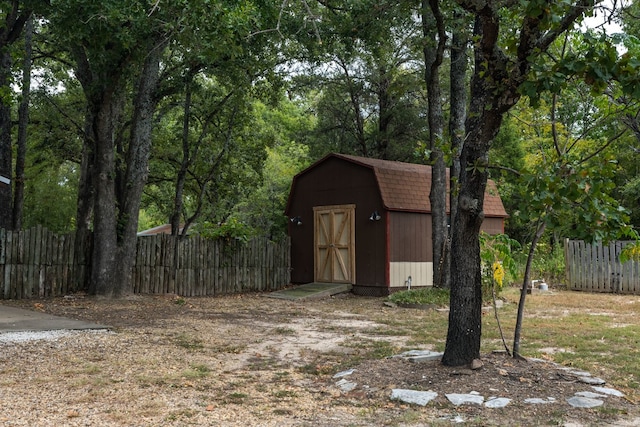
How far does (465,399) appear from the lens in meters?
4.48

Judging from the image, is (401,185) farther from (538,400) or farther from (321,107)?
(538,400)

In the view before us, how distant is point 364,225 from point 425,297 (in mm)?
3147

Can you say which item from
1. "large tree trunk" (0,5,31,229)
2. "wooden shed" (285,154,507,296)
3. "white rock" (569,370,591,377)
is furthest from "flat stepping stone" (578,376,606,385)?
"large tree trunk" (0,5,31,229)

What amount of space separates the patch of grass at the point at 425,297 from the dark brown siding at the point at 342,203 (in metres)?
1.81

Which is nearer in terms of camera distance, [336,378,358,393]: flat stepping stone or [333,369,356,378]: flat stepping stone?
[336,378,358,393]: flat stepping stone

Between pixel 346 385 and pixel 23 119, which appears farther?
pixel 23 119

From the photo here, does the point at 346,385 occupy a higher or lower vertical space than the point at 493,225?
lower

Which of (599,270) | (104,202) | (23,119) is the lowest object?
(599,270)

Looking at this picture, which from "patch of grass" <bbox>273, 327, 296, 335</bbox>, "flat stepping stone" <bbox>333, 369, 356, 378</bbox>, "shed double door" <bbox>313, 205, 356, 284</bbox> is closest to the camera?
"flat stepping stone" <bbox>333, 369, 356, 378</bbox>

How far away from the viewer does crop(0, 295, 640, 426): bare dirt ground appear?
4141 mm

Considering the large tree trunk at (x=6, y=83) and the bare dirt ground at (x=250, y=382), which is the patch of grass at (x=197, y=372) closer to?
the bare dirt ground at (x=250, y=382)

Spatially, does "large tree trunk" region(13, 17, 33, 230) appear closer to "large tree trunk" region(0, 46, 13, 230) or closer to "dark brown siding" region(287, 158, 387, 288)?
"large tree trunk" region(0, 46, 13, 230)

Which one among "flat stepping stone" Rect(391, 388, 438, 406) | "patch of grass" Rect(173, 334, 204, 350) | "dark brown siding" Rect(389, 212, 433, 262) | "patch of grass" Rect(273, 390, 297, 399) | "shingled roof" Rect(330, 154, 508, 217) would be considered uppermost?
"shingled roof" Rect(330, 154, 508, 217)

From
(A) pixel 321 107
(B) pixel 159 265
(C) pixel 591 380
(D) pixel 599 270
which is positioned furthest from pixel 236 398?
(A) pixel 321 107
